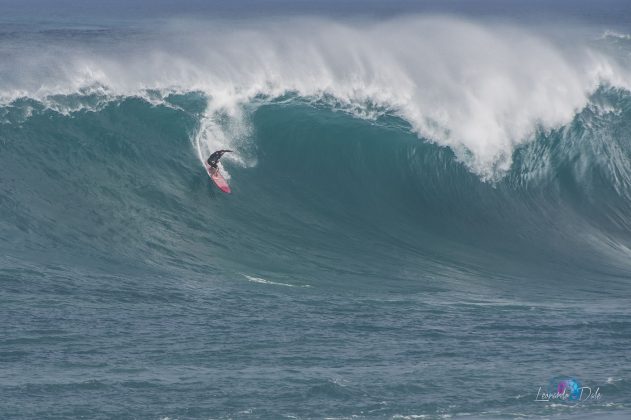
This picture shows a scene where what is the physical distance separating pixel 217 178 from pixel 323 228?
3.17 m

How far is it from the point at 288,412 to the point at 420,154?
15.7m

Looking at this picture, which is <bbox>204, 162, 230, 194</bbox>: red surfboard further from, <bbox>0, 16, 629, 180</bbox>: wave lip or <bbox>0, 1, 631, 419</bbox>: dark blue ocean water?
<bbox>0, 16, 629, 180</bbox>: wave lip

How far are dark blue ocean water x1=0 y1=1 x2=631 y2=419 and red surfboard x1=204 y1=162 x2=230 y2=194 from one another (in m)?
0.26

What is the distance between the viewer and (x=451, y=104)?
3219 centimetres

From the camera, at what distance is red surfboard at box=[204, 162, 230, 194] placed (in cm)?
2731

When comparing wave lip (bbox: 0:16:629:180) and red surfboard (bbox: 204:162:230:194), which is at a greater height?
wave lip (bbox: 0:16:629:180)

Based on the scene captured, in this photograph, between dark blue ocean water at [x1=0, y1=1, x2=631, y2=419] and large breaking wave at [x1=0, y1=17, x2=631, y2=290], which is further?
large breaking wave at [x1=0, y1=17, x2=631, y2=290]

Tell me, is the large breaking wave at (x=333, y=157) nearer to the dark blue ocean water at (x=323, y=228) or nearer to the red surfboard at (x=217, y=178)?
the dark blue ocean water at (x=323, y=228)

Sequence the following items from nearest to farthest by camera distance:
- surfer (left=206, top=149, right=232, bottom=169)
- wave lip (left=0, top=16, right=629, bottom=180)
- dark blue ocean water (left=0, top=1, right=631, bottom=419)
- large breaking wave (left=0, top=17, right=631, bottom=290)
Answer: dark blue ocean water (left=0, top=1, right=631, bottom=419)
large breaking wave (left=0, top=17, right=631, bottom=290)
surfer (left=206, top=149, right=232, bottom=169)
wave lip (left=0, top=16, right=629, bottom=180)

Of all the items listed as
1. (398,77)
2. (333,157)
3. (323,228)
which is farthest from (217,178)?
(398,77)

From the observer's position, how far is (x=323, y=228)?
26469 mm

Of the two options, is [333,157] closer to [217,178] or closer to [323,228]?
[217,178]

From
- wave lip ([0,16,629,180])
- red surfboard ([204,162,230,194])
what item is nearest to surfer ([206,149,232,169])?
red surfboard ([204,162,230,194])

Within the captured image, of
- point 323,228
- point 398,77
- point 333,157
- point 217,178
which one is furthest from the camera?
point 398,77
